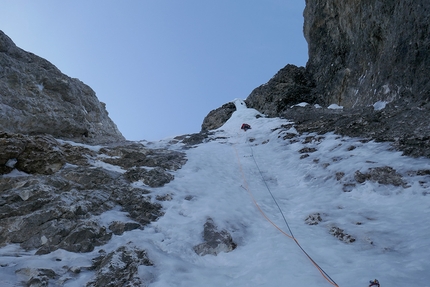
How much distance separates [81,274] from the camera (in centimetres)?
517

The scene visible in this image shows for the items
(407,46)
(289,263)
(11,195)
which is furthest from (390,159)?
(11,195)

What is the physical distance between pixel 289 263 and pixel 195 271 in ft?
5.98

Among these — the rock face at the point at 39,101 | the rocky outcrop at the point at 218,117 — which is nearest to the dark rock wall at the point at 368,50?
the rocky outcrop at the point at 218,117

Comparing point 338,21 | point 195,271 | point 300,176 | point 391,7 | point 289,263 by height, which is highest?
point 338,21

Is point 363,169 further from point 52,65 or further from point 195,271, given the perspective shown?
point 52,65

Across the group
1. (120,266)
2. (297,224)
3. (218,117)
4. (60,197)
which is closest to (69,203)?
(60,197)

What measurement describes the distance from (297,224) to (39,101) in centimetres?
1407

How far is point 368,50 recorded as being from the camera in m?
18.0

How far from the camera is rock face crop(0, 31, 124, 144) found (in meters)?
13.4

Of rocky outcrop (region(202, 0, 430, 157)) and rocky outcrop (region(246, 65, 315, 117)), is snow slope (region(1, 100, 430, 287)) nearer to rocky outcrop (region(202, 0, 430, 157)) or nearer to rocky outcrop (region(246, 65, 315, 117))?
rocky outcrop (region(202, 0, 430, 157))

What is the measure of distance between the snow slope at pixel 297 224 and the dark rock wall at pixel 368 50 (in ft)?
15.4

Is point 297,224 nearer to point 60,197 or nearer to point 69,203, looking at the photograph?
point 69,203

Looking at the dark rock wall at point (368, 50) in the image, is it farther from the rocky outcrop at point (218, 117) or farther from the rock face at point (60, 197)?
the rock face at point (60, 197)

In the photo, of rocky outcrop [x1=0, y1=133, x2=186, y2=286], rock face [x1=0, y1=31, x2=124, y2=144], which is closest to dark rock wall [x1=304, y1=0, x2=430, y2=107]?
rocky outcrop [x1=0, y1=133, x2=186, y2=286]
